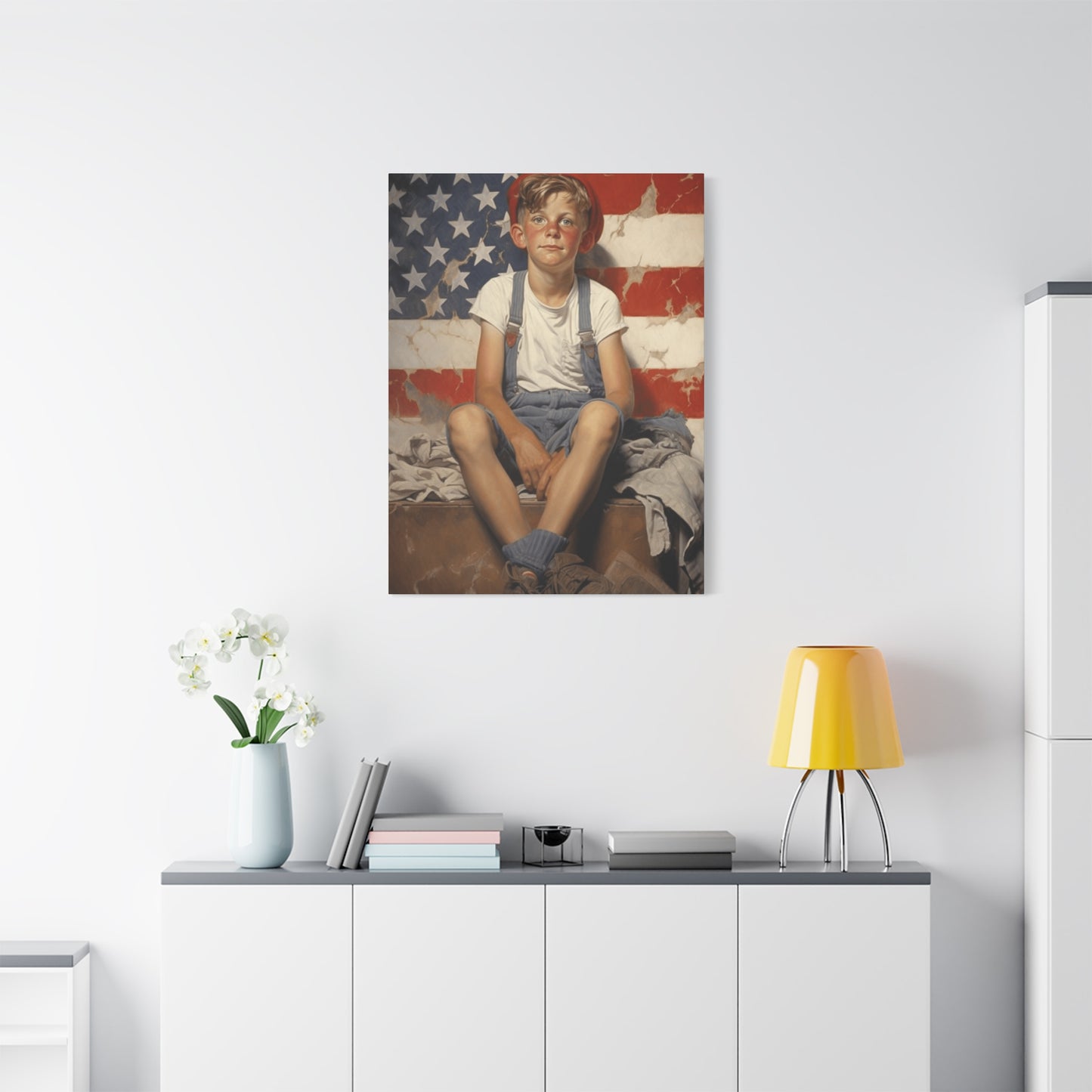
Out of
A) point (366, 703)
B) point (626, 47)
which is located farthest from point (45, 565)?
point (626, 47)

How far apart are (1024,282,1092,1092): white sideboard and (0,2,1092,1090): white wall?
5.3 inches

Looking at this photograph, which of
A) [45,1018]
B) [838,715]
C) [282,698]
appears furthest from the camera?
[45,1018]

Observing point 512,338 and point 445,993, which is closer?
point 445,993

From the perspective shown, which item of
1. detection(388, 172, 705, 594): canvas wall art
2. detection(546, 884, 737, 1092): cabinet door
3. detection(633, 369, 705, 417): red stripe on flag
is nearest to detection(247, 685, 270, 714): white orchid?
detection(388, 172, 705, 594): canvas wall art

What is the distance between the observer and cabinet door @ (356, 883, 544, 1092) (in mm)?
2178

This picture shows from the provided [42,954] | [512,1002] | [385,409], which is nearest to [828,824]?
[512,1002]

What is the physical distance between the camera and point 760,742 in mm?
2381

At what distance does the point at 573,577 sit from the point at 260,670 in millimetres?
712

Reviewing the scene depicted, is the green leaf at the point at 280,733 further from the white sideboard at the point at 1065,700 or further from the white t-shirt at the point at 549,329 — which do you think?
the white sideboard at the point at 1065,700

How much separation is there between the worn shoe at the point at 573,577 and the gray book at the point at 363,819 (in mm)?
541

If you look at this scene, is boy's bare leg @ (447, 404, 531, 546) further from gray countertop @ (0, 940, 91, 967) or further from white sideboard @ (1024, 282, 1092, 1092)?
gray countertop @ (0, 940, 91, 967)

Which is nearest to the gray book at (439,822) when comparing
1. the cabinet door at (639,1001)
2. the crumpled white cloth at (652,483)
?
the cabinet door at (639,1001)

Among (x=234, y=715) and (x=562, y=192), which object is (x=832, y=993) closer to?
(x=234, y=715)

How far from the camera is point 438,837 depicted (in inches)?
87.0
